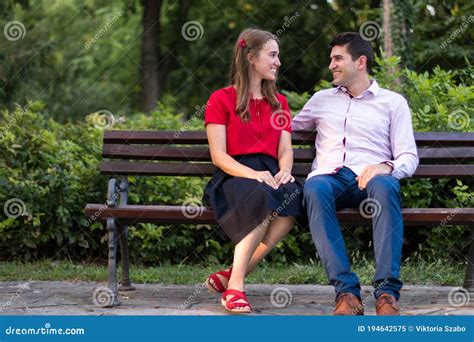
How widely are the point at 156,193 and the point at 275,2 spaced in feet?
35.2

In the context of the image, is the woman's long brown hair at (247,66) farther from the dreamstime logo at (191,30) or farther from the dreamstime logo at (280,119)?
the dreamstime logo at (191,30)

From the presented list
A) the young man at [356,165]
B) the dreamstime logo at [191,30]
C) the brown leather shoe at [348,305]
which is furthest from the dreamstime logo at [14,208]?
the dreamstime logo at [191,30]

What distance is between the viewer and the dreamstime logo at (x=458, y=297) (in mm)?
4660

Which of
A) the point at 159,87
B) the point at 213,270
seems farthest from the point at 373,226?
the point at 159,87

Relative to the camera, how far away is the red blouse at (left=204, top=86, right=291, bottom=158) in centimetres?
463

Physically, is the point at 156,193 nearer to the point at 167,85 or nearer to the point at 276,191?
the point at 276,191

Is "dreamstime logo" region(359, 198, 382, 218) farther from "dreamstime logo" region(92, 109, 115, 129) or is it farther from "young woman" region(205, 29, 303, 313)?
"dreamstime logo" region(92, 109, 115, 129)

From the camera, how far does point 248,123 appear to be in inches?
183

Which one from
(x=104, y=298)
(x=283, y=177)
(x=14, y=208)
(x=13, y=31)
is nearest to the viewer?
(x=283, y=177)

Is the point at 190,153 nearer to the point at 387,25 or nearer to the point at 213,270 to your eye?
the point at 213,270

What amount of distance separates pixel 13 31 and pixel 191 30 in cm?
710

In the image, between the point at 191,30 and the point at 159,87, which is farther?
the point at 191,30

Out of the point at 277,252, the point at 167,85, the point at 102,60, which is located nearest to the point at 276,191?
the point at 277,252

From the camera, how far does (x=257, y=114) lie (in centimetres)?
468
